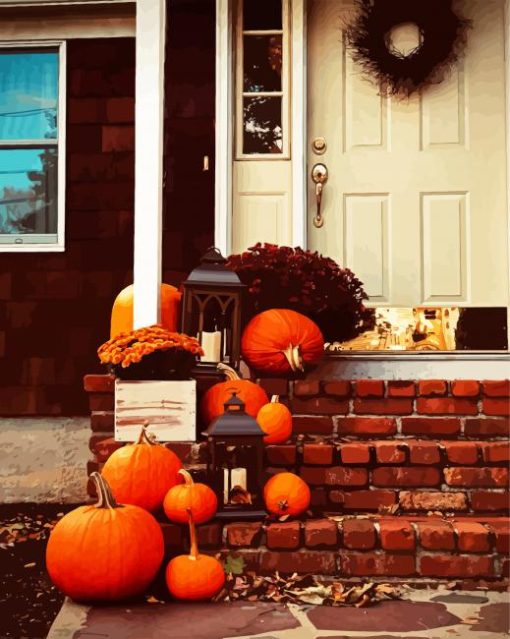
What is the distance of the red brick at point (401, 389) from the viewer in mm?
2865

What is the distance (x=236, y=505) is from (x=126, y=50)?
104 inches

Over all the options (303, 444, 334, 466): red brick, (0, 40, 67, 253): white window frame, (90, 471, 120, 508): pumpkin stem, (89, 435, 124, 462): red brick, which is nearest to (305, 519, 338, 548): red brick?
(303, 444, 334, 466): red brick

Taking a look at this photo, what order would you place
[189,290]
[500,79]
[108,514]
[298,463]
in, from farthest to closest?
1. [500,79]
2. [189,290]
3. [298,463]
4. [108,514]

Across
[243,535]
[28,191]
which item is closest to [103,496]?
[243,535]

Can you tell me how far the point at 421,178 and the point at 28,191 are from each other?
6.75 ft

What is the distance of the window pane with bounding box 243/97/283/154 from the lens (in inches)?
159

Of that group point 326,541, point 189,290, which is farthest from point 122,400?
point 326,541

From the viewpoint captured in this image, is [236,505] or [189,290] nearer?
[236,505]

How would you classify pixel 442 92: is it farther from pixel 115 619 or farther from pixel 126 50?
pixel 115 619

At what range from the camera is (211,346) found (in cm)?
301

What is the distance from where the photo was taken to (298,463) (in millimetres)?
2688

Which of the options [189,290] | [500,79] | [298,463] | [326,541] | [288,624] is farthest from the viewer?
[500,79]

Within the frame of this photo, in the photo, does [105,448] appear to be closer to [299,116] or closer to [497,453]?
[497,453]

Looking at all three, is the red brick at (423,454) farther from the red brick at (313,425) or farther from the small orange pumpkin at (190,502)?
the small orange pumpkin at (190,502)
